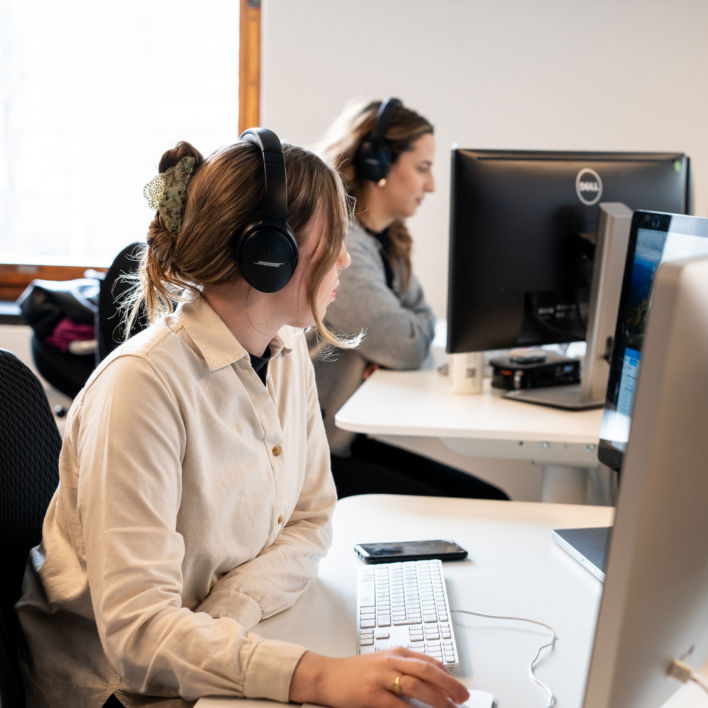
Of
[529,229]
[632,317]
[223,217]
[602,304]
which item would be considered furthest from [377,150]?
[223,217]

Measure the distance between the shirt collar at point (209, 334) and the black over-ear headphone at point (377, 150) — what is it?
1.22 m

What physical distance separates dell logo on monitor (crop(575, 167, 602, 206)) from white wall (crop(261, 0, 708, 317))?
1529 mm

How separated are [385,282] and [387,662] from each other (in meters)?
1.43

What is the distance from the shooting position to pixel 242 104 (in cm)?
325

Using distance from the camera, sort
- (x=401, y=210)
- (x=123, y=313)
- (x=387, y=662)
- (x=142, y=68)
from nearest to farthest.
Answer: (x=387, y=662), (x=123, y=313), (x=401, y=210), (x=142, y=68)

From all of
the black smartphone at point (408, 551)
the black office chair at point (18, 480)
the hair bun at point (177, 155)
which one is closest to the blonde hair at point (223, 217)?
the hair bun at point (177, 155)

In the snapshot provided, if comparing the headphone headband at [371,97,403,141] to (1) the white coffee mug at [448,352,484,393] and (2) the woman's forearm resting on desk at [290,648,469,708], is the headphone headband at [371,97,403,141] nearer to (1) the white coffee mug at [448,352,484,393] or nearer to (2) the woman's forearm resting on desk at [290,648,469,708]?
(1) the white coffee mug at [448,352,484,393]

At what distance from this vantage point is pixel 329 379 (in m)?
1.96

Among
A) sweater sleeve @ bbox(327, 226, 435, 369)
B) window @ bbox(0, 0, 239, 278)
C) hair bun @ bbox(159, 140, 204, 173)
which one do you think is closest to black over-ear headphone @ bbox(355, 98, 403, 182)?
sweater sleeve @ bbox(327, 226, 435, 369)

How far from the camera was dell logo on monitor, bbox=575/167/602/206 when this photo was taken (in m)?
1.61

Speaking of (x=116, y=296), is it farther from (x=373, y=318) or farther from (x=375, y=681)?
(x=375, y=681)

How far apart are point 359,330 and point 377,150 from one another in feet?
1.54

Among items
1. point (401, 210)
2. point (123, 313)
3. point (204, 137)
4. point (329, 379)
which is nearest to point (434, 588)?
point (123, 313)

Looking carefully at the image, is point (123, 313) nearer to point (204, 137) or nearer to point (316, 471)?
point (316, 471)
